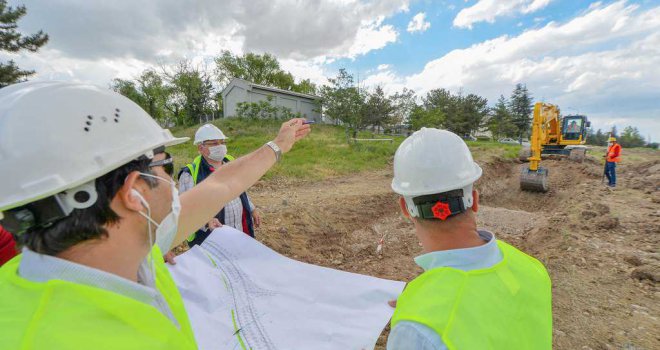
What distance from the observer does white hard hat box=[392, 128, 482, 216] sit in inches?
56.7

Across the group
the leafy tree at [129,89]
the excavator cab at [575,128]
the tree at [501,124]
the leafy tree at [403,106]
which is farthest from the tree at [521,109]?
the leafy tree at [129,89]

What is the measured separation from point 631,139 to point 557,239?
70387mm

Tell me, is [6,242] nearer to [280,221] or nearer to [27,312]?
[27,312]

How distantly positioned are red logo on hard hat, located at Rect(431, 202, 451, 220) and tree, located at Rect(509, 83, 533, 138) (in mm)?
59942

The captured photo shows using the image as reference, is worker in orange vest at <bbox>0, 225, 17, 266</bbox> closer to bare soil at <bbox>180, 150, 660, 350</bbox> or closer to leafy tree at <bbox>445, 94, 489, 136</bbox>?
bare soil at <bbox>180, 150, 660, 350</bbox>

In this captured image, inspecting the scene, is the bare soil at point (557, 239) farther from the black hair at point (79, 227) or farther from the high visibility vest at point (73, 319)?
the black hair at point (79, 227)

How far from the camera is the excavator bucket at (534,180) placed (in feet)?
32.7

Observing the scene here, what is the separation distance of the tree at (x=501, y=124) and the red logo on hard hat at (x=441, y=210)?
52.2 metres

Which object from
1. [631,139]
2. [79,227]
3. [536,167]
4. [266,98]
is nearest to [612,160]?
[536,167]

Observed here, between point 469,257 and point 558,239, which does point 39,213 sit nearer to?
point 469,257

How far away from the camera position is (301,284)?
2957mm

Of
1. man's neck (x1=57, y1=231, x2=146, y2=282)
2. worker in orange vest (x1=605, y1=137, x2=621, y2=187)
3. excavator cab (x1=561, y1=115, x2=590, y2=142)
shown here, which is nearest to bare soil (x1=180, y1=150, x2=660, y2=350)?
worker in orange vest (x1=605, y1=137, x2=621, y2=187)

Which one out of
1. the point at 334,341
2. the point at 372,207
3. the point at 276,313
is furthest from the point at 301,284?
the point at 372,207

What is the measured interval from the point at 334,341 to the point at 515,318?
153 centimetres
